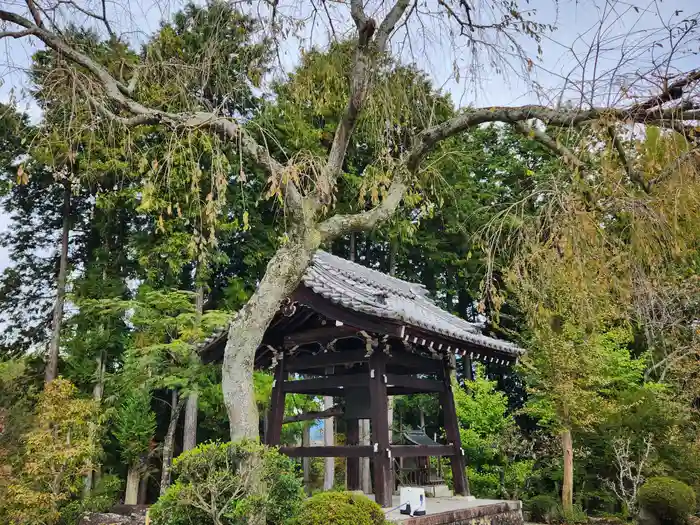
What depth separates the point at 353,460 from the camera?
9367 mm

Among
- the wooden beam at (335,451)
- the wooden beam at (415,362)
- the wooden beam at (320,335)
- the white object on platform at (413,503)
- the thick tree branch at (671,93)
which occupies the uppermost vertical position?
the thick tree branch at (671,93)

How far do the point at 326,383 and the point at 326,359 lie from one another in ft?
1.07

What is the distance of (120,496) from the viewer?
14.9m

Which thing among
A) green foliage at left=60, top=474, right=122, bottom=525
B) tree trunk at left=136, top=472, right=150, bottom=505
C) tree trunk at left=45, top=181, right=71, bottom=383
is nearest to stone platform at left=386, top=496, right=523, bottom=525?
green foliage at left=60, top=474, right=122, bottom=525

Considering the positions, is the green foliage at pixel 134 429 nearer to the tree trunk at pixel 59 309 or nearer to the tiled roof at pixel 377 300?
the tree trunk at pixel 59 309

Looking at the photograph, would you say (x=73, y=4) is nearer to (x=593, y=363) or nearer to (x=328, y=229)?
(x=328, y=229)

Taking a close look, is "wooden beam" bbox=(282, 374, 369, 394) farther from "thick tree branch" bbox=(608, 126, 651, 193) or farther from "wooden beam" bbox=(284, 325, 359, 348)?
"thick tree branch" bbox=(608, 126, 651, 193)

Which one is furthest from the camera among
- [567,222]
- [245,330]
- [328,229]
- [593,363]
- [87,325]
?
[87,325]

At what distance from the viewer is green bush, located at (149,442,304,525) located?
437 centimetres

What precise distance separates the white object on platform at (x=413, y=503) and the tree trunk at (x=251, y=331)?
7.89ft

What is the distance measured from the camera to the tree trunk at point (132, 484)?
14.1 m

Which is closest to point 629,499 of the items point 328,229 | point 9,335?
point 328,229

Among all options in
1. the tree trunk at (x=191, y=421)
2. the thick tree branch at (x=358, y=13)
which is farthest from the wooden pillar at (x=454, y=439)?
the tree trunk at (x=191, y=421)

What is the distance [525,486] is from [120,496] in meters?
10.7
